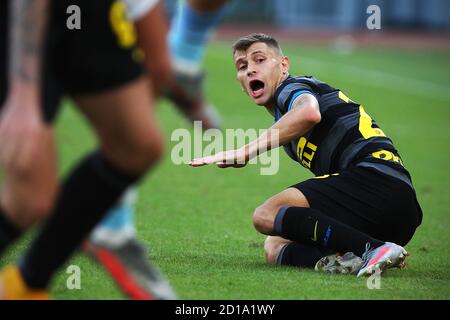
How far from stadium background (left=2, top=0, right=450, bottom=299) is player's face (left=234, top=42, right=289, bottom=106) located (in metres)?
0.93

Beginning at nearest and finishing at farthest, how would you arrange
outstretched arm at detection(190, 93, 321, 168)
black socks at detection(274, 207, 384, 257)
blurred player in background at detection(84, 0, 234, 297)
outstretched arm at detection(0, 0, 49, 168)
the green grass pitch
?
1. outstretched arm at detection(0, 0, 49, 168)
2. blurred player in background at detection(84, 0, 234, 297)
3. the green grass pitch
4. outstretched arm at detection(190, 93, 321, 168)
5. black socks at detection(274, 207, 384, 257)

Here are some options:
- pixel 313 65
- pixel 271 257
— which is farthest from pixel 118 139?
pixel 313 65

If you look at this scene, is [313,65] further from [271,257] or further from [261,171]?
[271,257]

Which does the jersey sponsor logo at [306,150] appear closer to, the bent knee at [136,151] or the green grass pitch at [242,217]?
the green grass pitch at [242,217]

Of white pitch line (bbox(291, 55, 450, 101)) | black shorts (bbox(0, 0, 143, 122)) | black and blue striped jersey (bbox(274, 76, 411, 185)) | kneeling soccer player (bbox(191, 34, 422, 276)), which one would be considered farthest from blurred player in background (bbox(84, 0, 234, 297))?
white pitch line (bbox(291, 55, 450, 101))

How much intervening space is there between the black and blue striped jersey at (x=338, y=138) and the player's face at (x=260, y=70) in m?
0.08

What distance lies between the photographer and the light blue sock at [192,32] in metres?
3.45

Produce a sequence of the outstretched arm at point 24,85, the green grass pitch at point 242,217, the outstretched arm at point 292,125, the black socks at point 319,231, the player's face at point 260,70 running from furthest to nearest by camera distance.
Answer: the player's face at point 260,70 < the black socks at point 319,231 < the outstretched arm at point 292,125 < the green grass pitch at point 242,217 < the outstretched arm at point 24,85

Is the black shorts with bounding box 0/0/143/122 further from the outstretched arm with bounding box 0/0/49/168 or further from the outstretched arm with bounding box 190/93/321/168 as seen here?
the outstretched arm with bounding box 190/93/321/168

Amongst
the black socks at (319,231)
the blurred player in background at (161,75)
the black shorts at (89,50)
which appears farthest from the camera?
the black socks at (319,231)

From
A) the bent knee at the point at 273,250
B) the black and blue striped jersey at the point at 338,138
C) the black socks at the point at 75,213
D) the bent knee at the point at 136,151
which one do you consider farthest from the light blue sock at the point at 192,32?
the bent knee at the point at 273,250

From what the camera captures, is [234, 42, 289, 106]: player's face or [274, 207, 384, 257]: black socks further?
[234, 42, 289, 106]: player's face

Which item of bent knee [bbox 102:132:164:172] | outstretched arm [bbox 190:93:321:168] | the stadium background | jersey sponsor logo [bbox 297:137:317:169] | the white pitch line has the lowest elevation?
the white pitch line

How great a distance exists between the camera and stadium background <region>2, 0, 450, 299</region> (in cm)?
461
